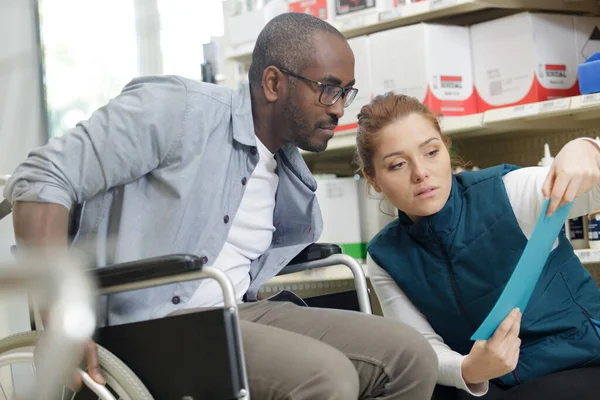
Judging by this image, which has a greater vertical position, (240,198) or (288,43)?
(288,43)

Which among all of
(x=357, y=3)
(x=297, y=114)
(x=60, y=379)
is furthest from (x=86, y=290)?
(x=357, y=3)

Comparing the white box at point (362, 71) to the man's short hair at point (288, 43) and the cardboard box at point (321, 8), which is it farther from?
the man's short hair at point (288, 43)

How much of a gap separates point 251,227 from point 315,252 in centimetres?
18

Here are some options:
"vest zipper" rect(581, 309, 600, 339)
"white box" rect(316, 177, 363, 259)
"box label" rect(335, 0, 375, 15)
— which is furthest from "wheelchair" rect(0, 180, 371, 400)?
"box label" rect(335, 0, 375, 15)

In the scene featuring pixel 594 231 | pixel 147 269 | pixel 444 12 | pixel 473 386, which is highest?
pixel 444 12

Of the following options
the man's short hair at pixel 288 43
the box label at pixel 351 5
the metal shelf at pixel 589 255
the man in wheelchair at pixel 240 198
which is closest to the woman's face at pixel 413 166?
the man in wheelchair at pixel 240 198

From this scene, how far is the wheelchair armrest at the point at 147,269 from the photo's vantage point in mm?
939

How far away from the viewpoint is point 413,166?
1391 millimetres

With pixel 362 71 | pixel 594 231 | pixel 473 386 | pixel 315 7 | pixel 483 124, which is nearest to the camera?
pixel 473 386

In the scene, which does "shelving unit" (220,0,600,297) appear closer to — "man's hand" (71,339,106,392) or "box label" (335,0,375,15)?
"box label" (335,0,375,15)

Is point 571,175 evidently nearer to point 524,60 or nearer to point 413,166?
point 413,166

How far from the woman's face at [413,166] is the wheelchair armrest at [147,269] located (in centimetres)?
57

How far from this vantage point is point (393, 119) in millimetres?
1452

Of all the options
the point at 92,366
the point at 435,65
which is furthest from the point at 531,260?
the point at 435,65
